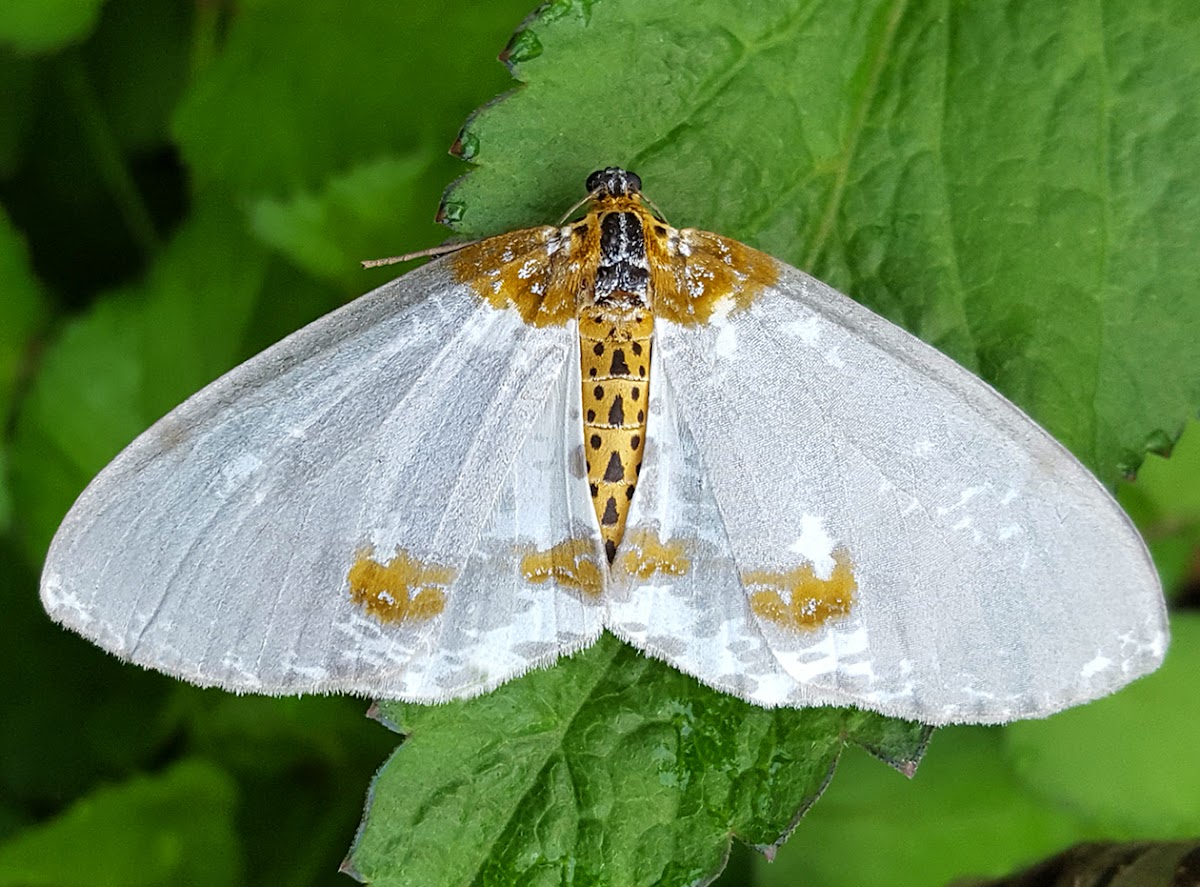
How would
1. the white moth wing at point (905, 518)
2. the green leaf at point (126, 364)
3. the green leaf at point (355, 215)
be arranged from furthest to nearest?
the green leaf at point (126, 364) < the green leaf at point (355, 215) < the white moth wing at point (905, 518)

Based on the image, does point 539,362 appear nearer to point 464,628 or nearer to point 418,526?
point 418,526

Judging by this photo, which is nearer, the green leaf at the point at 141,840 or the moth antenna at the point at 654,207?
the moth antenna at the point at 654,207

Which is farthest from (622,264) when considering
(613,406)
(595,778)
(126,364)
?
(126,364)

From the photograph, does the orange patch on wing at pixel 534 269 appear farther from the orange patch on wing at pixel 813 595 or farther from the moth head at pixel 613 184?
the orange patch on wing at pixel 813 595

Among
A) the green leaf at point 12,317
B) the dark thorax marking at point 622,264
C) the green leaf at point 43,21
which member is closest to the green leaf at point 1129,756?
the dark thorax marking at point 622,264

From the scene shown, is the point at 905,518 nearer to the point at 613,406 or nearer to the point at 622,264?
the point at 613,406

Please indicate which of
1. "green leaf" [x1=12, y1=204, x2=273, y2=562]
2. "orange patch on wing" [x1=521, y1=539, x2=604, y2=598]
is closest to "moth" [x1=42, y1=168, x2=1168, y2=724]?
"orange patch on wing" [x1=521, y1=539, x2=604, y2=598]
